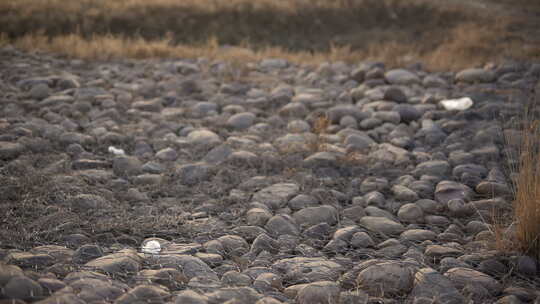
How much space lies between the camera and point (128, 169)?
350 centimetres

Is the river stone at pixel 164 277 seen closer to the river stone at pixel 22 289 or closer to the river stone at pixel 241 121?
the river stone at pixel 22 289

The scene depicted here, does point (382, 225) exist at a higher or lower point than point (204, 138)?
lower

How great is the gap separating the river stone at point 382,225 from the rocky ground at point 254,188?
0.04 ft

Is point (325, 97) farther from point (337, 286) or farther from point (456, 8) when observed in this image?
point (456, 8)

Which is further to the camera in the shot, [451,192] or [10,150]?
[10,150]

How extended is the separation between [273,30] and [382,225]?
8.67m

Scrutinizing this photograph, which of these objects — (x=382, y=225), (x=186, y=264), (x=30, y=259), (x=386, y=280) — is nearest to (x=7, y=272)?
(x=30, y=259)

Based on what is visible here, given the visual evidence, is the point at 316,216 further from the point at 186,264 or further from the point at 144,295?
the point at 144,295

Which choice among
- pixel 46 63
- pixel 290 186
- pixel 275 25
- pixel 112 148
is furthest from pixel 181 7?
pixel 290 186

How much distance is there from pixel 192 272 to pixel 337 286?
28.1 inches

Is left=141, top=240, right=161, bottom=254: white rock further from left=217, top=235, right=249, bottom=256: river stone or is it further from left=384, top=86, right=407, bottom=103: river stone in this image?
left=384, top=86, right=407, bottom=103: river stone

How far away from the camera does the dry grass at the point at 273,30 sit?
7324mm

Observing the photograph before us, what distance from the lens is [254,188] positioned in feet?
11.0

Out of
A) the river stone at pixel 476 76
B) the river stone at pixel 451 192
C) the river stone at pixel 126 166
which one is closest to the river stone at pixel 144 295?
the river stone at pixel 126 166
